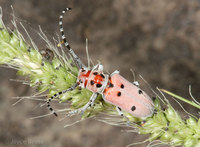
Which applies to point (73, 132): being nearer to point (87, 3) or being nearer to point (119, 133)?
point (119, 133)

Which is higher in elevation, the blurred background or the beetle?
the blurred background

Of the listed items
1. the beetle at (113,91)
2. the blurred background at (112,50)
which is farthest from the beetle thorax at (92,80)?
the blurred background at (112,50)

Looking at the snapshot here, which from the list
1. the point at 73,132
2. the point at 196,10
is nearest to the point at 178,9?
the point at 196,10

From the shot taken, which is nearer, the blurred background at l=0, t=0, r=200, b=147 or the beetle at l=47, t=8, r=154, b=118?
the beetle at l=47, t=8, r=154, b=118

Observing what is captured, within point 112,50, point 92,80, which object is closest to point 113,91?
point 92,80

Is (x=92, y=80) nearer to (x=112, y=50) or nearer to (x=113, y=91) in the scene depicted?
(x=113, y=91)

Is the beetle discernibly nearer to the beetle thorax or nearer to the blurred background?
the beetle thorax

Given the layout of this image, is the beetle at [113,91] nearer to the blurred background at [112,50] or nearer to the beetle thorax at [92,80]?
the beetle thorax at [92,80]

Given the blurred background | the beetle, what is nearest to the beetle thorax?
the beetle
